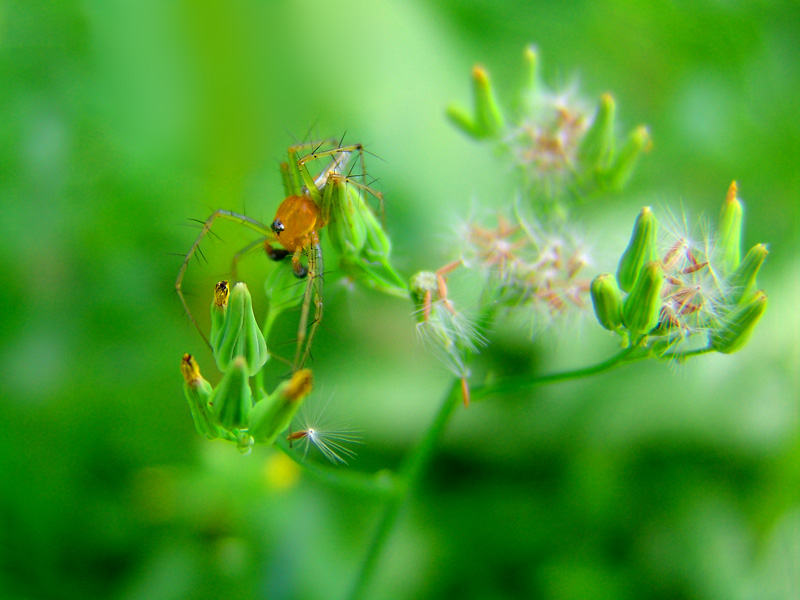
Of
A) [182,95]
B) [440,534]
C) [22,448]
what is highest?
[182,95]

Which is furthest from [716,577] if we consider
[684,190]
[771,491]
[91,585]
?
[91,585]

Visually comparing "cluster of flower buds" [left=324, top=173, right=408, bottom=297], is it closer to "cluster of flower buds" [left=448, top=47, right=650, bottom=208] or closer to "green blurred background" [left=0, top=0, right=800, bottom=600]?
"green blurred background" [left=0, top=0, right=800, bottom=600]

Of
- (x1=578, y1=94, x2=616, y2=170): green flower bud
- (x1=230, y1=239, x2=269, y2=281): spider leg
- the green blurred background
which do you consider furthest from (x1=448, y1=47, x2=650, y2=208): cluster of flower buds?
(x1=230, y1=239, x2=269, y2=281): spider leg

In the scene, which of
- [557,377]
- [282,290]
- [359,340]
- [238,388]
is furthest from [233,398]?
[359,340]

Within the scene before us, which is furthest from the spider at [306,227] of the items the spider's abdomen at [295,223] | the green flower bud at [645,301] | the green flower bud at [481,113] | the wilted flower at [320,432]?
the green flower bud at [645,301]

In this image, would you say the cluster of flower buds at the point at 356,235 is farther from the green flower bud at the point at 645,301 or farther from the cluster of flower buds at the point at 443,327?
the green flower bud at the point at 645,301

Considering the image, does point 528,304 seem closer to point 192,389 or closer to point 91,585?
point 192,389

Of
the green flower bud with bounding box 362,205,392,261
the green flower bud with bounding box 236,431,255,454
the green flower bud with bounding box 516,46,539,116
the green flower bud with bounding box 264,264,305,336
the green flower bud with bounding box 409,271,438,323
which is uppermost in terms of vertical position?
the green flower bud with bounding box 516,46,539,116

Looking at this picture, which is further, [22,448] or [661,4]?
[661,4]
